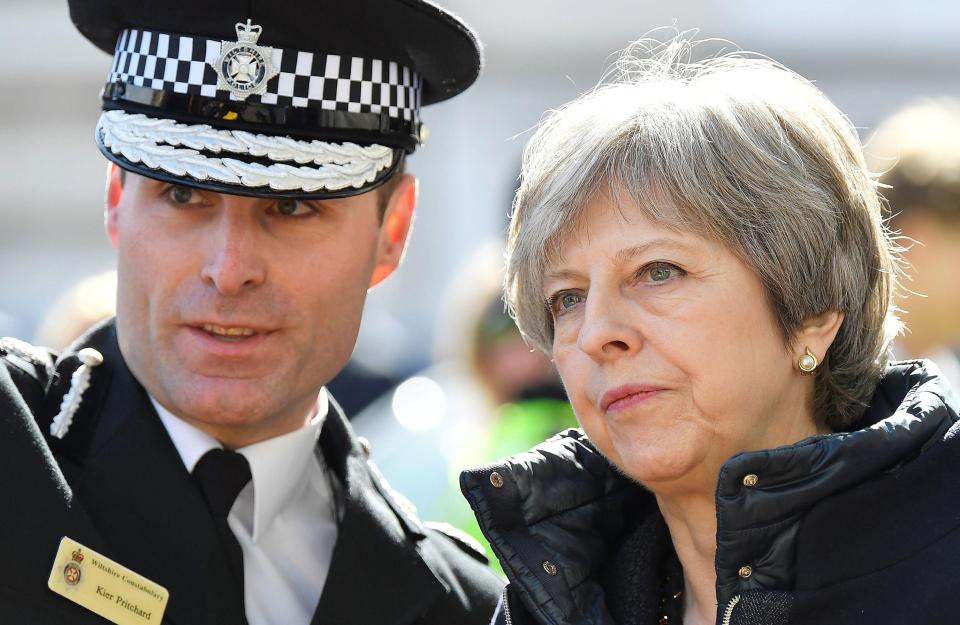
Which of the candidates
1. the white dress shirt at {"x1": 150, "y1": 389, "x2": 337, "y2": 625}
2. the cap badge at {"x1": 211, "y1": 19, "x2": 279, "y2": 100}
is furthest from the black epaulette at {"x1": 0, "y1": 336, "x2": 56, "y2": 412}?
the cap badge at {"x1": 211, "y1": 19, "x2": 279, "y2": 100}

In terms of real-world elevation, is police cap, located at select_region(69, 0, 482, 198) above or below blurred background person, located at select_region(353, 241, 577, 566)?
above

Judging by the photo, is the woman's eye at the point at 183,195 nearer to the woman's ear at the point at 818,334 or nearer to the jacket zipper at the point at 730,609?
the woman's ear at the point at 818,334

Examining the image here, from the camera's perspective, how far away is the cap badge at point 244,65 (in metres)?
2.98

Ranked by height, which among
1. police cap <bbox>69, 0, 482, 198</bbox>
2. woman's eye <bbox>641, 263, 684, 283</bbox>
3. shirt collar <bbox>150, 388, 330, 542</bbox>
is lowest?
shirt collar <bbox>150, 388, 330, 542</bbox>

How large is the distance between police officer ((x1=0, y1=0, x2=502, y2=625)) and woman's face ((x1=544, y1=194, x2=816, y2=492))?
0.69 m

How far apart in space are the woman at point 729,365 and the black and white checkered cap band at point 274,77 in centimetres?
44

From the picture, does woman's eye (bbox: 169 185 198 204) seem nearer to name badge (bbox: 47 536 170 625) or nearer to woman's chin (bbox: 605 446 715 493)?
name badge (bbox: 47 536 170 625)

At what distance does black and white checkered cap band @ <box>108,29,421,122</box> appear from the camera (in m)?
3.00

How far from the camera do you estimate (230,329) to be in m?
3.02

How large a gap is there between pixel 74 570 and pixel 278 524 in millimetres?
559

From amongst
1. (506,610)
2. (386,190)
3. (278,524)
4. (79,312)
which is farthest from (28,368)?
(79,312)

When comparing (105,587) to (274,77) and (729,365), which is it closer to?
(274,77)

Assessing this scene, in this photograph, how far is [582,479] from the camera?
3.05 m

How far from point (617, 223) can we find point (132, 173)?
3.56ft
